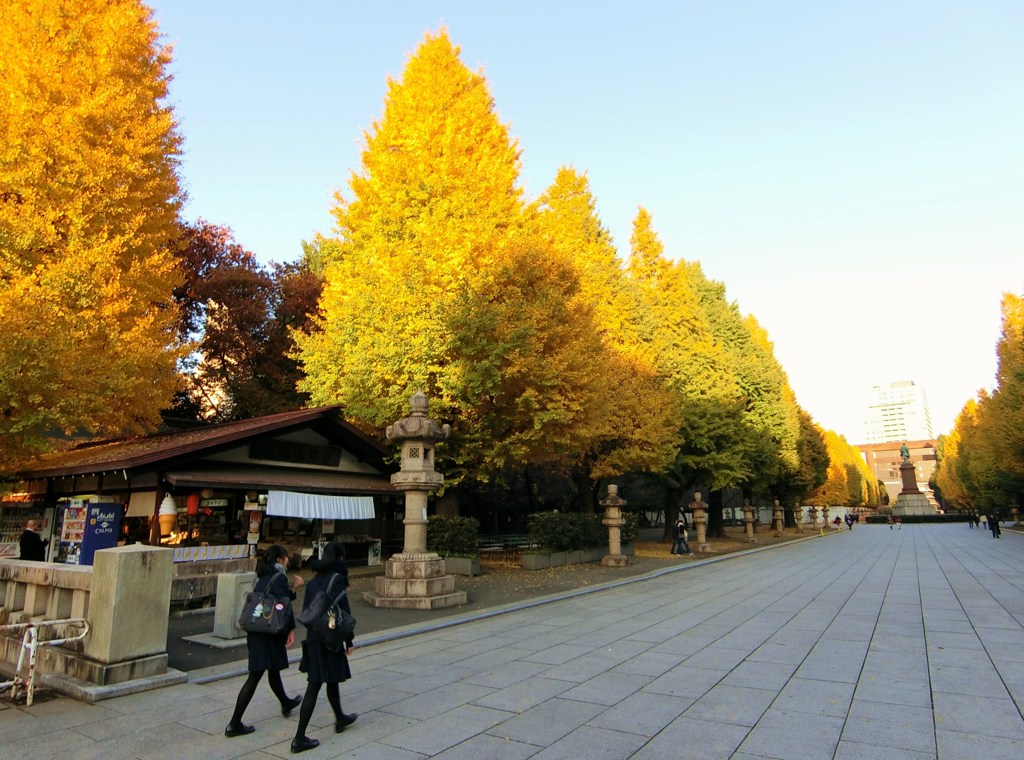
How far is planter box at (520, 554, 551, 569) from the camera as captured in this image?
1872cm

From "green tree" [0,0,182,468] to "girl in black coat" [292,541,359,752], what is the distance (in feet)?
36.0

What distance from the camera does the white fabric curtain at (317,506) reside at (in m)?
15.0

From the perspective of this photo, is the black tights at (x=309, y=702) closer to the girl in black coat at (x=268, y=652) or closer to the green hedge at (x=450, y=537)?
the girl in black coat at (x=268, y=652)

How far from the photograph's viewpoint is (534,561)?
61.6 feet

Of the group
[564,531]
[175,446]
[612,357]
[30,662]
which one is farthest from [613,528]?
[30,662]

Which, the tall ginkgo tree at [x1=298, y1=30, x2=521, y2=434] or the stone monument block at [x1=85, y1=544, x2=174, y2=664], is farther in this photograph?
the tall ginkgo tree at [x1=298, y1=30, x2=521, y2=434]

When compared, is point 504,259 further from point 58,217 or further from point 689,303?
point 689,303

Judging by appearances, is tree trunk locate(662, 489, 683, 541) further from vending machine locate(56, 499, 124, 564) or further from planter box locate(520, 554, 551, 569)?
vending machine locate(56, 499, 124, 564)

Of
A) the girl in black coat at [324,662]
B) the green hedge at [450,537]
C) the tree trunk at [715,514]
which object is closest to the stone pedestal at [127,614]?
the girl in black coat at [324,662]

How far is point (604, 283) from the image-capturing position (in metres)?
29.8

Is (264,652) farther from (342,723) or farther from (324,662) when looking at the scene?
(342,723)

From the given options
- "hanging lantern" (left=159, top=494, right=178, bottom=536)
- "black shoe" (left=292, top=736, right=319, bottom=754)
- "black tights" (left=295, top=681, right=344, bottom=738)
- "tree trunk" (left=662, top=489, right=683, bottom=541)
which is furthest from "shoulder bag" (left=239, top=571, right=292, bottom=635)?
"tree trunk" (left=662, top=489, right=683, bottom=541)

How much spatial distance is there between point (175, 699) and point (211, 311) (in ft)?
83.1

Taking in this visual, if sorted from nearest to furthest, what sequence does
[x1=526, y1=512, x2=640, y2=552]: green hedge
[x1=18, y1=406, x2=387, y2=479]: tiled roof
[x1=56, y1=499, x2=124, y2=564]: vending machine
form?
1. [x1=56, y1=499, x2=124, y2=564]: vending machine
2. [x1=18, y1=406, x2=387, y2=479]: tiled roof
3. [x1=526, y1=512, x2=640, y2=552]: green hedge
